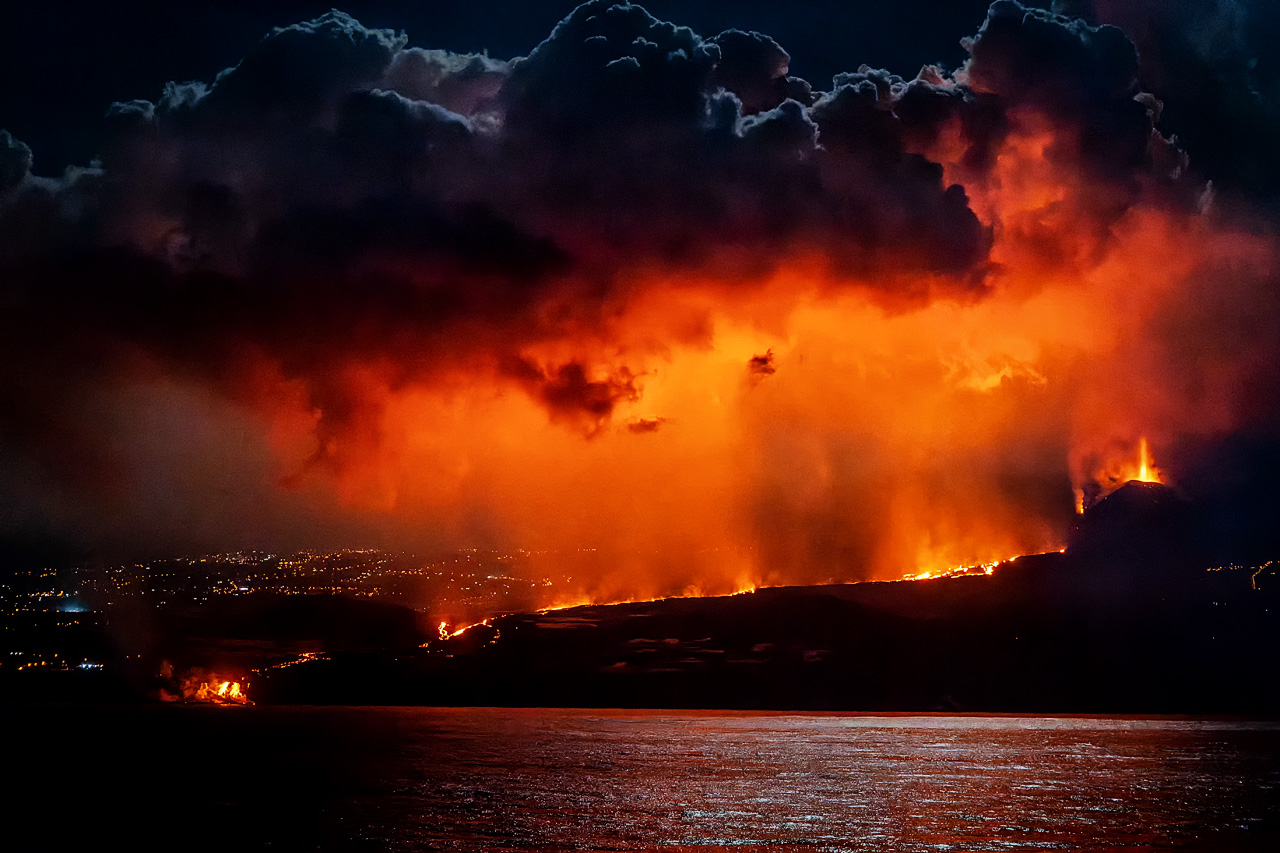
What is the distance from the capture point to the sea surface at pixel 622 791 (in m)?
45.6

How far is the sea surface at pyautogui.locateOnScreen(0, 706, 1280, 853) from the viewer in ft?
149

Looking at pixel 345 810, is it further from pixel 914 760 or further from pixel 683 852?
pixel 914 760

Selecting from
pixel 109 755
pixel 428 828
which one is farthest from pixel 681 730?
pixel 428 828

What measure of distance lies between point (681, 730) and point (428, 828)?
86.0 m

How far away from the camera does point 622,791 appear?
199 feet

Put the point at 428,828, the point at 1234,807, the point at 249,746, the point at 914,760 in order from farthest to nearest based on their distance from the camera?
the point at 249,746 → the point at 914,760 → the point at 1234,807 → the point at 428,828

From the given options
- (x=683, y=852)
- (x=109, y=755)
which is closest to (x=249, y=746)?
(x=109, y=755)

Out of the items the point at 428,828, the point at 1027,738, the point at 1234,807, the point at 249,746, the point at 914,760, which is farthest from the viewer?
the point at 1027,738

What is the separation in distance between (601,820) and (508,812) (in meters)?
5.00

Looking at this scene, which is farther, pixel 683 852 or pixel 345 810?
pixel 345 810

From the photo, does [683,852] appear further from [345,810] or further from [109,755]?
[109,755]

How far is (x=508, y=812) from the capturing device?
5153cm

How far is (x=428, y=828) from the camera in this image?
151 feet

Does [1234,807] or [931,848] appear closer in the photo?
[931,848]
